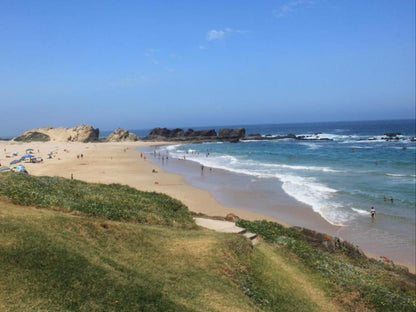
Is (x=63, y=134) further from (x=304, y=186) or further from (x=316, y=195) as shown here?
(x=316, y=195)

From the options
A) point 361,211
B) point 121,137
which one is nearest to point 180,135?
point 121,137

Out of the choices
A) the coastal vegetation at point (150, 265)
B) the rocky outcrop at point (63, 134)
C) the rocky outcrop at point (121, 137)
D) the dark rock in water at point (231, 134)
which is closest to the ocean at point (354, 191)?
the coastal vegetation at point (150, 265)

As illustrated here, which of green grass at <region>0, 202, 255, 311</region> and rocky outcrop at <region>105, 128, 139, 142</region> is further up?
rocky outcrop at <region>105, 128, 139, 142</region>

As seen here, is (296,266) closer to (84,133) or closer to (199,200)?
(199,200)

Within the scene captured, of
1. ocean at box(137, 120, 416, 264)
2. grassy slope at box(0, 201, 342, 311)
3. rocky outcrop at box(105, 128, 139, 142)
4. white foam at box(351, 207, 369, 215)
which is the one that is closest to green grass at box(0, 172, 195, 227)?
grassy slope at box(0, 201, 342, 311)

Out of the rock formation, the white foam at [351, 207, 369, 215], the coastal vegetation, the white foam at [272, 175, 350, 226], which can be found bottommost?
the white foam at [351, 207, 369, 215]

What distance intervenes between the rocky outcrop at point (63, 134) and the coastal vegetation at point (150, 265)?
111m

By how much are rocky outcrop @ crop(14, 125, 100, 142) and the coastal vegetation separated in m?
111

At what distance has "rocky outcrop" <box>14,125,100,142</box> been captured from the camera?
397ft

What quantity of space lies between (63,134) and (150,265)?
411 ft

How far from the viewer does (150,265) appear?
33.6ft

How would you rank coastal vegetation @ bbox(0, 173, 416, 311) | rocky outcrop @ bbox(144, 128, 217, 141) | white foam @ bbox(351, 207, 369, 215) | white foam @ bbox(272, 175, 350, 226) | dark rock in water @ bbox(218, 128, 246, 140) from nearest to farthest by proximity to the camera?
coastal vegetation @ bbox(0, 173, 416, 311) < white foam @ bbox(272, 175, 350, 226) < white foam @ bbox(351, 207, 369, 215) < dark rock in water @ bbox(218, 128, 246, 140) < rocky outcrop @ bbox(144, 128, 217, 141)

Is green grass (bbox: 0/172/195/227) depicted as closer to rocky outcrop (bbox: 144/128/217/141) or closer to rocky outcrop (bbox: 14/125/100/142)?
rocky outcrop (bbox: 144/128/217/141)

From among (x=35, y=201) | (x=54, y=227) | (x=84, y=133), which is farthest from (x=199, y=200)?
(x=84, y=133)
